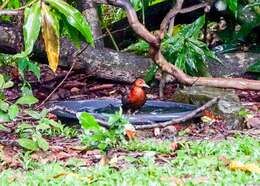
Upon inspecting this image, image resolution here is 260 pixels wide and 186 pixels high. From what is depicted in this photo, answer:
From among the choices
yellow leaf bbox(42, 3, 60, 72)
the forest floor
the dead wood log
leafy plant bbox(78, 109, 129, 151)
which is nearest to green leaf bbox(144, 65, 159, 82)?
the dead wood log

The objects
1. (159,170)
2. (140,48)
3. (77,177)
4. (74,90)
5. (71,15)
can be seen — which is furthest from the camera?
(140,48)

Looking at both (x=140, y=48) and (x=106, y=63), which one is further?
(x=140, y=48)

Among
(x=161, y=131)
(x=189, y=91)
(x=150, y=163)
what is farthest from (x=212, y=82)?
(x=150, y=163)

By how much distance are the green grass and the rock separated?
0.90m

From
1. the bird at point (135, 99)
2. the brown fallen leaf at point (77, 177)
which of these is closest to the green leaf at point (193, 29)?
the bird at point (135, 99)

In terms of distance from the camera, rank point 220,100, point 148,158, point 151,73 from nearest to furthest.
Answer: point 148,158
point 220,100
point 151,73

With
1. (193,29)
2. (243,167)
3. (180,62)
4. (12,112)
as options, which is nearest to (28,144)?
(12,112)

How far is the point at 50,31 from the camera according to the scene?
3.78m

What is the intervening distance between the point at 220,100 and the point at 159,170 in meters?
1.91

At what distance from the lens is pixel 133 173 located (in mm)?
3266

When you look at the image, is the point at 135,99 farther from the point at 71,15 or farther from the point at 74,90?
the point at 74,90

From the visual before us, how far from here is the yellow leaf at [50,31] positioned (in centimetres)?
373

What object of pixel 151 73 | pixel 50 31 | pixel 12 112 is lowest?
pixel 151 73

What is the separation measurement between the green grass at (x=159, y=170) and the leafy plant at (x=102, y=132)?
116 mm
